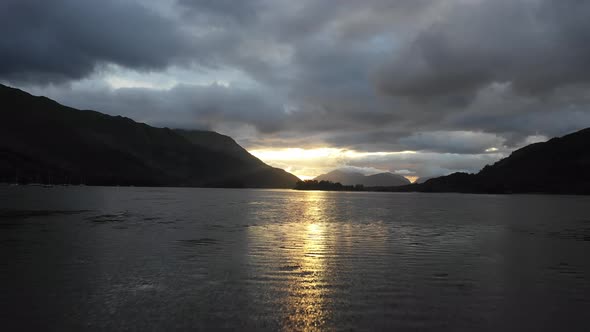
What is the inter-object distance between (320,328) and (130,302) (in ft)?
28.6

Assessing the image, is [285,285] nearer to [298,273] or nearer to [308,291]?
[308,291]

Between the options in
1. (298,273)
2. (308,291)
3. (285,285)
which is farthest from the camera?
(298,273)

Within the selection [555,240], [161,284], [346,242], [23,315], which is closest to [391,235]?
[346,242]

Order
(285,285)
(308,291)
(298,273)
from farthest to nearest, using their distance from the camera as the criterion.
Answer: (298,273) < (285,285) < (308,291)

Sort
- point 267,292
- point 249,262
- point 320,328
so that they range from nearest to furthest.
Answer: point 320,328 < point 267,292 < point 249,262

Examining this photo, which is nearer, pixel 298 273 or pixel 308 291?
pixel 308 291

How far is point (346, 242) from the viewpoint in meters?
40.5

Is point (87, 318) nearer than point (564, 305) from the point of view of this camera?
Yes

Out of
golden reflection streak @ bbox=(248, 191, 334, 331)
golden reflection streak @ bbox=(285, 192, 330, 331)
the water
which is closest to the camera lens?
golden reflection streak @ bbox=(285, 192, 330, 331)

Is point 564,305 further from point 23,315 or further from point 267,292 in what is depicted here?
point 23,315

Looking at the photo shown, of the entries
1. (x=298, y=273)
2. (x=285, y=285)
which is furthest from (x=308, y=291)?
(x=298, y=273)

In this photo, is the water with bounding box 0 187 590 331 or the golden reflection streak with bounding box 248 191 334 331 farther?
the golden reflection streak with bounding box 248 191 334 331

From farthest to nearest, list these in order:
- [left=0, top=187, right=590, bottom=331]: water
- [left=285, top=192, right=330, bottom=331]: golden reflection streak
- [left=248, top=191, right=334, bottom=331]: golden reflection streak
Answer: [left=248, top=191, right=334, bottom=331]: golden reflection streak, [left=0, top=187, right=590, bottom=331]: water, [left=285, top=192, right=330, bottom=331]: golden reflection streak

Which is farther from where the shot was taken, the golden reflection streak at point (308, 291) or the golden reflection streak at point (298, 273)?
the golden reflection streak at point (298, 273)
